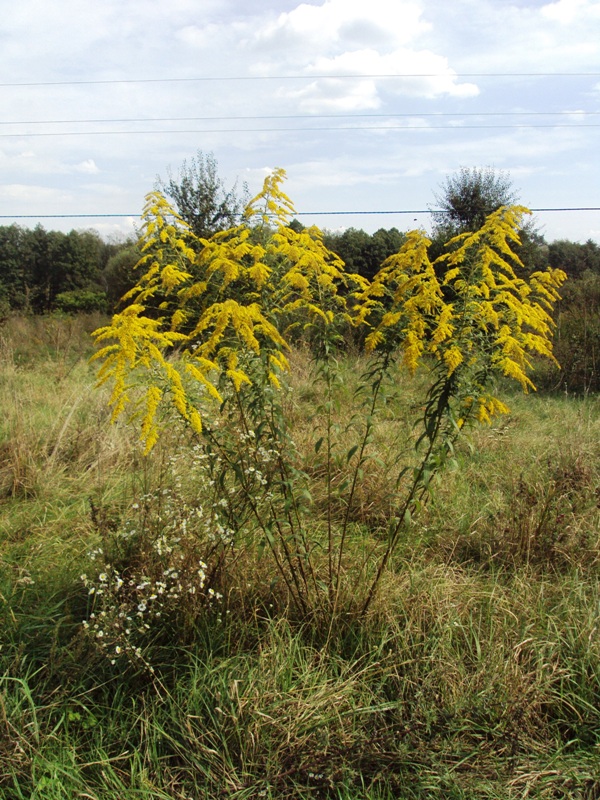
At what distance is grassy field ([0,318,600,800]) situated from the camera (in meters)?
2.01

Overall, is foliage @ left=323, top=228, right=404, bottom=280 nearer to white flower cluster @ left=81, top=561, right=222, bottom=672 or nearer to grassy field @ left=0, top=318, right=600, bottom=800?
grassy field @ left=0, top=318, right=600, bottom=800

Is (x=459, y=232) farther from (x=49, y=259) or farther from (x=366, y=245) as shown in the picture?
(x=49, y=259)

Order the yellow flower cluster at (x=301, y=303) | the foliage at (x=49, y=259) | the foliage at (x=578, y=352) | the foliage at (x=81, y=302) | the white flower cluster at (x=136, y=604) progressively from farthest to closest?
the foliage at (x=49, y=259) < the foliage at (x=81, y=302) < the foliage at (x=578, y=352) < the white flower cluster at (x=136, y=604) < the yellow flower cluster at (x=301, y=303)

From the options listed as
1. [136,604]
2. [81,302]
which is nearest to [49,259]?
[81,302]

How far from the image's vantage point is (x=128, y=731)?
7.24ft

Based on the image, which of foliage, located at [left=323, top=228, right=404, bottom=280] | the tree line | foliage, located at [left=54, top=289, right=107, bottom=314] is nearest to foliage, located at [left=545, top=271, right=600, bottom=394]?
the tree line

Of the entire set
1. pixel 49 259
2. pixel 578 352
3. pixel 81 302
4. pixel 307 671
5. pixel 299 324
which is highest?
pixel 49 259

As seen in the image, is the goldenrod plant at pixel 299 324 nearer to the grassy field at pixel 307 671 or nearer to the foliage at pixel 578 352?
the grassy field at pixel 307 671

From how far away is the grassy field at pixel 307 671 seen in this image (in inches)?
79.2

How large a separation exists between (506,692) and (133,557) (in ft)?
5.96

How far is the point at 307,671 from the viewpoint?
2367 millimetres

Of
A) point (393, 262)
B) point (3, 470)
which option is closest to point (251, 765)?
point (393, 262)

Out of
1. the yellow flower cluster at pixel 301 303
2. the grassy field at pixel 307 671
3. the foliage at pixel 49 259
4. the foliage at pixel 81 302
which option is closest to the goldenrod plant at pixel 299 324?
the yellow flower cluster at pixel 301 303

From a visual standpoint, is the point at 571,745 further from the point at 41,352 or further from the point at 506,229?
the point at 41,352
